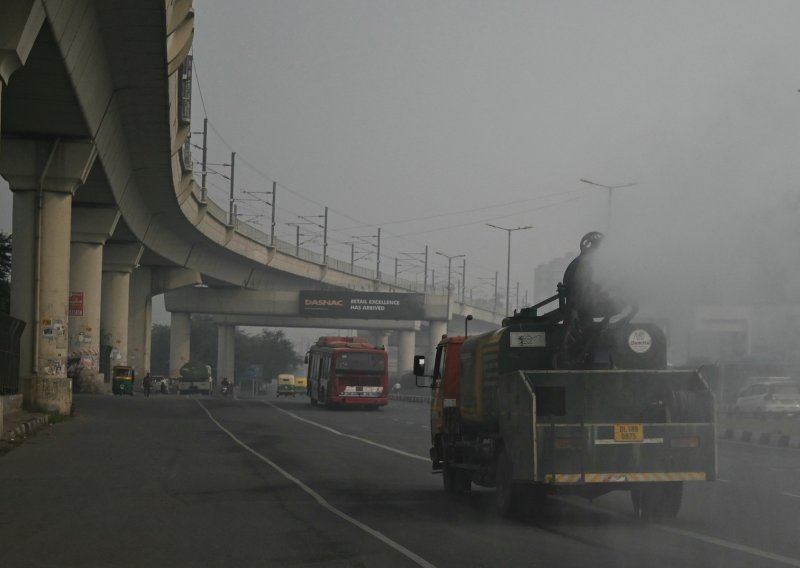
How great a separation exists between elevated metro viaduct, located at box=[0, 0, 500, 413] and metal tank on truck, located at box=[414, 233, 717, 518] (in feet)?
39.4

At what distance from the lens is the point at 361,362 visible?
56.5 metres

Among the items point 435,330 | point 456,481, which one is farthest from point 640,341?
point 435,330

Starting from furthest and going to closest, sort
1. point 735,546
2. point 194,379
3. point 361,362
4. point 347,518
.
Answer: point 194,379 < point 361,362 < point 347,518 < point 735,546

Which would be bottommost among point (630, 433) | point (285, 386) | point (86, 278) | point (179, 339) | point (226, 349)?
point (285, 386)

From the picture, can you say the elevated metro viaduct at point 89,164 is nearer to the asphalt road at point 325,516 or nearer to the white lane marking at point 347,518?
the asphalt road at point 325,516

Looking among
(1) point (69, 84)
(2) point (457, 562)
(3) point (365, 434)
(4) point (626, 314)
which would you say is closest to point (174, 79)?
(1) point (69, 84)

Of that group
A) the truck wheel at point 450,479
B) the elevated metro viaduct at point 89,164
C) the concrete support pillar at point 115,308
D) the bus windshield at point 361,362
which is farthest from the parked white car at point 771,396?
the concrete support pillar at point 115,308

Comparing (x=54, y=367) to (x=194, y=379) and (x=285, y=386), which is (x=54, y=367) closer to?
(x=194, y=379)

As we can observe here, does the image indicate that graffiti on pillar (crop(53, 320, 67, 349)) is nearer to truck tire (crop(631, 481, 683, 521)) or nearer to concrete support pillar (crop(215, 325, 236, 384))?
truck tire (crop(631, 481, 683, 521))

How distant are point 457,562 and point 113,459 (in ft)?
47.6

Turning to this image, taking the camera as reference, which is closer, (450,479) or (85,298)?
(450,479)

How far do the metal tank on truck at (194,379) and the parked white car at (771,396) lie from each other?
5580 centimetres

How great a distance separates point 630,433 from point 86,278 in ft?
141

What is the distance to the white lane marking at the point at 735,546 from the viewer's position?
10852mm
